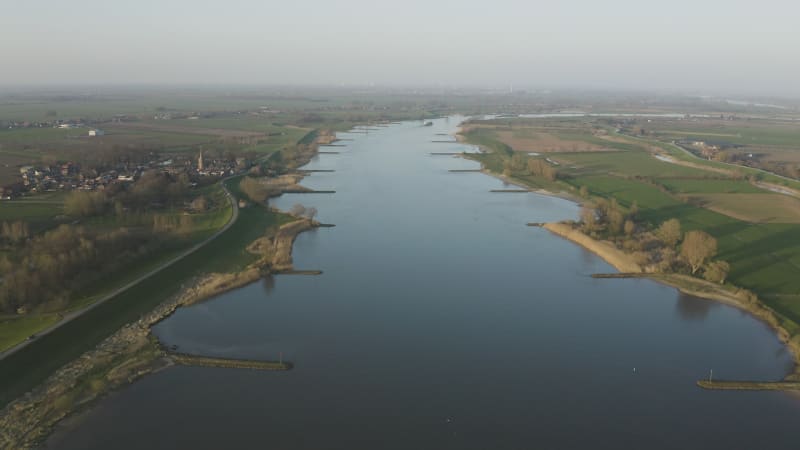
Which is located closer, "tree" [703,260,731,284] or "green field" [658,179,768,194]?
"tree" [703,260,731,284]

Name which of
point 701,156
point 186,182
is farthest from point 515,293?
point 701,156

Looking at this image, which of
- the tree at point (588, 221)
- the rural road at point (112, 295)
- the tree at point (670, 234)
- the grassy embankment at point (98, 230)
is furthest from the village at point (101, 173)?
the tree at point (670, 234)

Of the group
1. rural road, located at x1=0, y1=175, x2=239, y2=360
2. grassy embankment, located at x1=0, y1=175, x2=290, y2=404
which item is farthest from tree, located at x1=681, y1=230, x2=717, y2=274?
rural road, located at x1=0, y1=175, x2=239, y2=360

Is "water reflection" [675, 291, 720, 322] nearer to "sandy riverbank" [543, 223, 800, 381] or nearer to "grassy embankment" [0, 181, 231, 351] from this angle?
"sandy riverbank" [543, 223, 800, 381]

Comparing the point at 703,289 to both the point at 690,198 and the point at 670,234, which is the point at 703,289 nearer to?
the point at 670,234

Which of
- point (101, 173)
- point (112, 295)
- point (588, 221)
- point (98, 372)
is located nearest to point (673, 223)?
point (588, 221)

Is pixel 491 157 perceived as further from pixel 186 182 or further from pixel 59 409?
pixel 59 409
